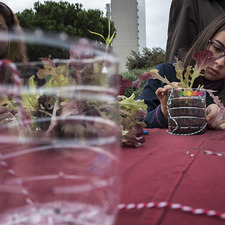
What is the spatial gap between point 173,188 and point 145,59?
770cm

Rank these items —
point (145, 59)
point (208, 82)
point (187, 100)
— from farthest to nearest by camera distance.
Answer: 1. point (145, 59)
2. point (208, 82)
3. point (187, 100)

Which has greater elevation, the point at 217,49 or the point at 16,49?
the point at 217,49

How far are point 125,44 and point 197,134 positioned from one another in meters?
9.61

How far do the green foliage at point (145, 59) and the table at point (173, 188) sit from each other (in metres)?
6.82

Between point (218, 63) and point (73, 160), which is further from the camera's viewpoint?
point (218, 63)

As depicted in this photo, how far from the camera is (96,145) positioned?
0.64ft

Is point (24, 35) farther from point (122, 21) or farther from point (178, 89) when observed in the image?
point (122, 21)

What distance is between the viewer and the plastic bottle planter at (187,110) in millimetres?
761

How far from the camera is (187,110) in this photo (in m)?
0.76

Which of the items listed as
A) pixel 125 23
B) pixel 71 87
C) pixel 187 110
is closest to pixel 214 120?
pixel 187 110

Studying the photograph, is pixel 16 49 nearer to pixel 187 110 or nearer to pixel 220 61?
pixel 187 110

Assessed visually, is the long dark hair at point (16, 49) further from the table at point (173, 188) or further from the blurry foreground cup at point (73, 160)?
the table at point (173, 188)

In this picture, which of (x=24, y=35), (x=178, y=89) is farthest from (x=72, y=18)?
(x=24, y=35)

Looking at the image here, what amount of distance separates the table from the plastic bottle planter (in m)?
0.27
